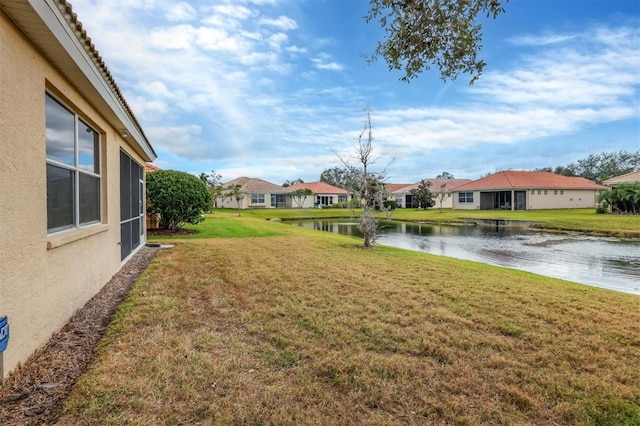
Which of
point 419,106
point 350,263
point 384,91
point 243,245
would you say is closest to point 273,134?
point 419,106

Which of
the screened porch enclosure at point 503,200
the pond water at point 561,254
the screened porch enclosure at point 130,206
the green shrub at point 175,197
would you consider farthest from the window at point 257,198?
the screened porch enclosure at point 130,206

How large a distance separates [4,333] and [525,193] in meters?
45.2

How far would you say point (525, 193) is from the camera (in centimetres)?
3978

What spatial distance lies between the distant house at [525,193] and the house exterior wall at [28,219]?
4314 cm

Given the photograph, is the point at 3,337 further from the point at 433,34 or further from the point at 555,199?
the point at 555,199

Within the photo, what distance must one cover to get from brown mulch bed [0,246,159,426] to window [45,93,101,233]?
4.05 ft

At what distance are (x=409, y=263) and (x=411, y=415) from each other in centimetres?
696

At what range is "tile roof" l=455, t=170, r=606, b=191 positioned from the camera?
133 feet

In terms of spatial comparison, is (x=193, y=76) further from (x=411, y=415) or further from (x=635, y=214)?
(x=635, y=214)

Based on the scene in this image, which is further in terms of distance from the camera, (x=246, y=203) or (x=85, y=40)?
(x=246, y=203)

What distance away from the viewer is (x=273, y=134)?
33625 mm

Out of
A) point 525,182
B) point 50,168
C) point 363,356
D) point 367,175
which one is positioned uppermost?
point 525,182

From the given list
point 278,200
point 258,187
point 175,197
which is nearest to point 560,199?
point 278,200

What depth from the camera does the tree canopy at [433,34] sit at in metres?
4.52
